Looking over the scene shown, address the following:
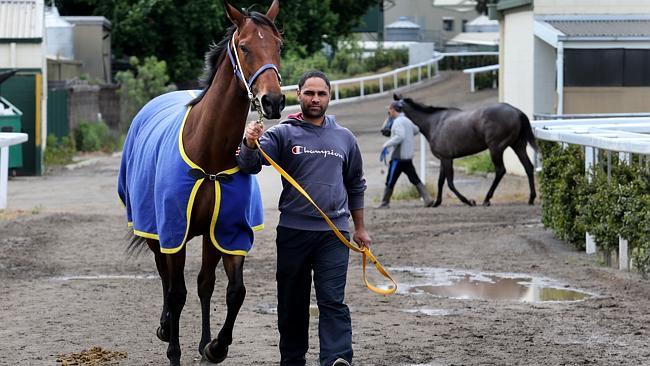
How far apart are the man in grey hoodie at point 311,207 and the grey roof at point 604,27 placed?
15.1 m

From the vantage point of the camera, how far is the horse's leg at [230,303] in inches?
296

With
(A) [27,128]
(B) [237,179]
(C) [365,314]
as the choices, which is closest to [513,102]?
(A) [27,128]

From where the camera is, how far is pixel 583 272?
1156 cm

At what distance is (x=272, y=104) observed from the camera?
6391mm

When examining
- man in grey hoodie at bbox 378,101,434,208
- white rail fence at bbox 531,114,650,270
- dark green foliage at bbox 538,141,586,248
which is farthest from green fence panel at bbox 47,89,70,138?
dark green foliage at bbox 538,141,586,248

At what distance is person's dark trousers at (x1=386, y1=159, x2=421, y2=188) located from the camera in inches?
724

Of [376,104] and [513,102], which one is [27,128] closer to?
[513,102]

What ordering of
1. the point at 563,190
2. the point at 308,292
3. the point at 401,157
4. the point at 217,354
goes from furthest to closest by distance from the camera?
the point at 401,157 < the point at 563,190 < the point at 217,354 < the point at 308,292

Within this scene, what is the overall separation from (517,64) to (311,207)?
17.4m

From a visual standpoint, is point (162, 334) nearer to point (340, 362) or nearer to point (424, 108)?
point (340, 362)

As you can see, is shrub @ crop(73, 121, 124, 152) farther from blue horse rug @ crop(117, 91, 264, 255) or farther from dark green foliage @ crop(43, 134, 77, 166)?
blue horse rug @ crop(117, 91, 264, 255)

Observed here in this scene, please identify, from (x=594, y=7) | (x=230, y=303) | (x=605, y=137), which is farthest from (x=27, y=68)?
(x=230, y=303)

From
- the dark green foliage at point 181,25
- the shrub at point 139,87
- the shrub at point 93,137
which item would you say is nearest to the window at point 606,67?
the shrub at point 93,137

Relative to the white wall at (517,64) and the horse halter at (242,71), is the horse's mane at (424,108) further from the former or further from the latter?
the horse halter at (242,71)
